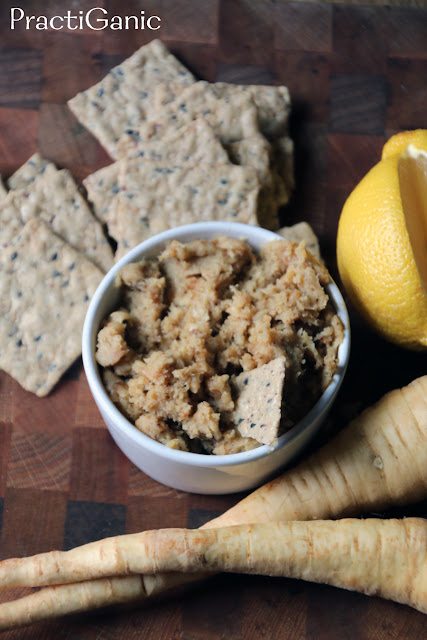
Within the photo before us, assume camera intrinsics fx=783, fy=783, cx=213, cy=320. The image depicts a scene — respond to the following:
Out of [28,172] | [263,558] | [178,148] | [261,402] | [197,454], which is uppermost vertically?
[178,148]

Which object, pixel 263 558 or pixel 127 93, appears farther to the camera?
pixel 127 93

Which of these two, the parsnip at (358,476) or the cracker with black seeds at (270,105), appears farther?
the cracker with black seeds at (270,105)

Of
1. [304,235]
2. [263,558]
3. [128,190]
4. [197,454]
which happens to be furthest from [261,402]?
[128,190]

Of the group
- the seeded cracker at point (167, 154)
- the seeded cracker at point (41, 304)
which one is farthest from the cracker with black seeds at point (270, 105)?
the seeded cracker at point (41, 304)

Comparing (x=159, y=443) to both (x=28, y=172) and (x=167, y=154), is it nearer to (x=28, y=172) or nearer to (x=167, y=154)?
(x=167, y=154)

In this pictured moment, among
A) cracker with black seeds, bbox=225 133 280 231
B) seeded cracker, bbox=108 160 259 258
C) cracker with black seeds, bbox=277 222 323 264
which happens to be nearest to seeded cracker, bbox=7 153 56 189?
seeded cracker, bbox=108 160 259 258

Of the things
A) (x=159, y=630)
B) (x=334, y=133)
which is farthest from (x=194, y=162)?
(x=159, y=630)

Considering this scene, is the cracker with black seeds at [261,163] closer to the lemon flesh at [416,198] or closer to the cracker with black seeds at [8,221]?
the lemon flesh at [416,198]
